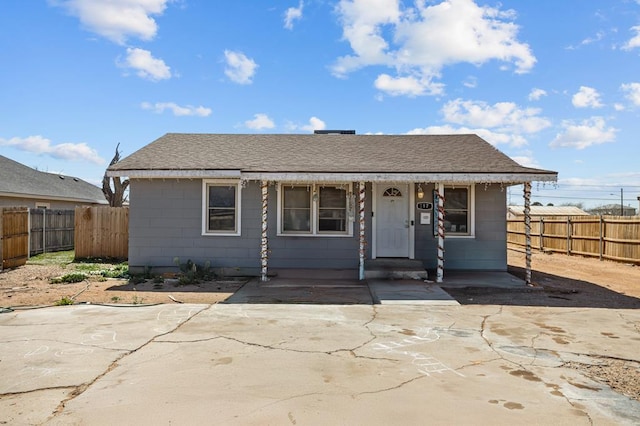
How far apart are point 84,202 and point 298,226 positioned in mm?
19028

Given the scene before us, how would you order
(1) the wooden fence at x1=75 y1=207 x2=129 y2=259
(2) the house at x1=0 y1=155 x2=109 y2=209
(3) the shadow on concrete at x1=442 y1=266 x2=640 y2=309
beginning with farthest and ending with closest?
(2) the house at x1=0 y1=155 x2=109 y2=209 → (1) the wooden fence at x1=75 y1=207 x2=129 y2=259 → (3) the shadow on concrete at x1=442 y1=266 x2=640 y2=309

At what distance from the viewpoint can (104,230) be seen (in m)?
15.6

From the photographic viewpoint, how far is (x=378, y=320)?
7.10 m

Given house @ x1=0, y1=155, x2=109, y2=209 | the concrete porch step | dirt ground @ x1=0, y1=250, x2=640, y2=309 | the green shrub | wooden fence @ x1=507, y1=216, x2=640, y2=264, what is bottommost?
dirt ground @ x1=0, y1=250, x2=640, y2=309

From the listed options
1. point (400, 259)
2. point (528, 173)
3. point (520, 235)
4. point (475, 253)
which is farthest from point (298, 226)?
point (520, 235)

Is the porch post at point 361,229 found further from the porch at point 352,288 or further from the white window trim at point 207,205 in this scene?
the white window trim at point 207,205

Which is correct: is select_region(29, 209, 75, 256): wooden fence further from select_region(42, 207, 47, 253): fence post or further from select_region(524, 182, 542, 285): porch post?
select_region(524, 182, 542, 285): porch post

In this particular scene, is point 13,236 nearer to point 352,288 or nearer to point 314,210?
point 314,210

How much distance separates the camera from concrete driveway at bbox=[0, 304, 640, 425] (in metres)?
3.73

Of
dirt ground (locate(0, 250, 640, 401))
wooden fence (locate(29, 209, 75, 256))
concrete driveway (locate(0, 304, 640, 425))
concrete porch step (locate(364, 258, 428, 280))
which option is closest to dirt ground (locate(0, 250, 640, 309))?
dirt ground (locate(0, 250, 640, 401))

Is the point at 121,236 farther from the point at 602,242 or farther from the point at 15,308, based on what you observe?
the point at 602,242

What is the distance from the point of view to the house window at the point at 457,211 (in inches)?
471

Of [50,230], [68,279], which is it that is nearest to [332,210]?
[68,279]

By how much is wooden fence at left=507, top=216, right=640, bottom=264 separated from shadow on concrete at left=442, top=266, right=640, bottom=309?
539cm
